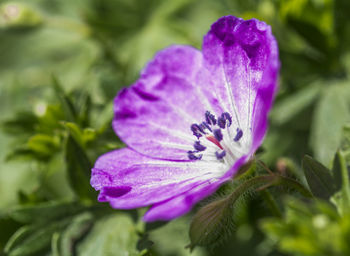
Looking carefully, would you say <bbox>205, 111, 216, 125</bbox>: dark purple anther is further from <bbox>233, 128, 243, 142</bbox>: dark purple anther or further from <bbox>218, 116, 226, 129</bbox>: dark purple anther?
<bbox>233, 128, 243, 142</bbox>: dark purple anther

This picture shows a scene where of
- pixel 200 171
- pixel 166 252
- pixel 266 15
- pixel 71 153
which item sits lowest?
pixel 166 252

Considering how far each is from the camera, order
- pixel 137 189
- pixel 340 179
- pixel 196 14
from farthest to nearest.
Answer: pixel 196 14, pixel 137 189, pixel 340 179

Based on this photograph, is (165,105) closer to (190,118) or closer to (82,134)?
(190,118)

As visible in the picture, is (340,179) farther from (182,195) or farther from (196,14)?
(196,14)

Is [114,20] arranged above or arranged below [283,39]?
above

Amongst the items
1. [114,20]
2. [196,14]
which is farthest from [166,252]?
[196,14]

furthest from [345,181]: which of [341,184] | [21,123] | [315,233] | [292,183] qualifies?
[21,123]
